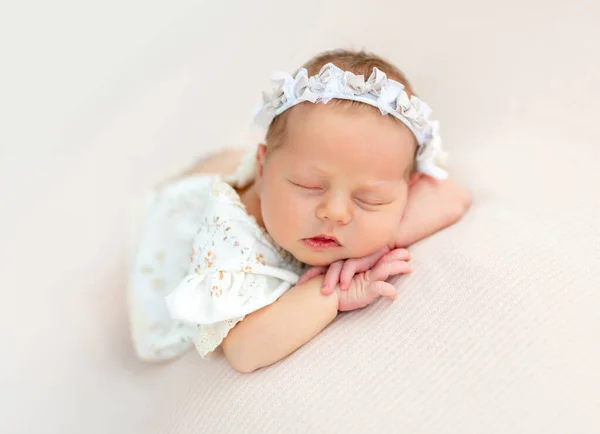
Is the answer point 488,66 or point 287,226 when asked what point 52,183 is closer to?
point 287,226

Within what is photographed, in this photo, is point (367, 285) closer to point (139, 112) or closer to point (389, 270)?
point (389, 270)

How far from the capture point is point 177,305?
3.51 ft

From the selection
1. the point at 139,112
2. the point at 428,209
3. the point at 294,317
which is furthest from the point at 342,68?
the point at 139,112

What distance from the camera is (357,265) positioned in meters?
1.11

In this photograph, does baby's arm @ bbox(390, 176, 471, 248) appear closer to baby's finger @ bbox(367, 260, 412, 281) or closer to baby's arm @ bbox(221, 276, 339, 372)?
baby's finger @ bbox(367, 260, 412, 281)

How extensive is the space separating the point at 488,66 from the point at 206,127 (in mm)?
791

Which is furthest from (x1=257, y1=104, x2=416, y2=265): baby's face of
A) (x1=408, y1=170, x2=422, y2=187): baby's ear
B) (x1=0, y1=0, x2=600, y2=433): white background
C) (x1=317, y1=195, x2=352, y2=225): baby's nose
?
(x1=0, y1=0, x2=600, y2=433): white background

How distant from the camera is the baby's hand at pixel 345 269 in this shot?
3.55 ft

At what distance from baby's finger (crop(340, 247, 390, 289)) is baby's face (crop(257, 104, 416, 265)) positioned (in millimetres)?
17

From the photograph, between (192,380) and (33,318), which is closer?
(192,380)

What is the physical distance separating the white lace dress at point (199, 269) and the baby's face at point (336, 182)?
70 millimetres

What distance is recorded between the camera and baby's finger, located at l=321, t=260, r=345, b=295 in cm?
108

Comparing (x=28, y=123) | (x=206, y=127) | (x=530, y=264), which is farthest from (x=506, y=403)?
(x=28, y=123)

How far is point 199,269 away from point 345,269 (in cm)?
26
